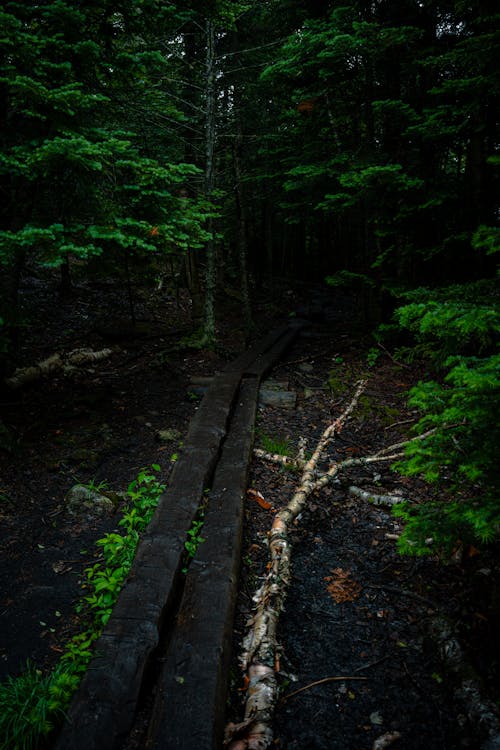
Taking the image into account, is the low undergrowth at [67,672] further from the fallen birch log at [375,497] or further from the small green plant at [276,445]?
the fallen birch log at [375,497]

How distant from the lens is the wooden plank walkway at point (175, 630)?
A: 6.85ft

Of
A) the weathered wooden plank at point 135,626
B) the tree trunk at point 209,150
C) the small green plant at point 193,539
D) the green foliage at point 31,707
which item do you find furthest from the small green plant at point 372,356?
the green foliage at point 31,707

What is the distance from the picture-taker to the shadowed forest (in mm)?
2383

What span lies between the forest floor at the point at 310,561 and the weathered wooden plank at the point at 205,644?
288 millimetres

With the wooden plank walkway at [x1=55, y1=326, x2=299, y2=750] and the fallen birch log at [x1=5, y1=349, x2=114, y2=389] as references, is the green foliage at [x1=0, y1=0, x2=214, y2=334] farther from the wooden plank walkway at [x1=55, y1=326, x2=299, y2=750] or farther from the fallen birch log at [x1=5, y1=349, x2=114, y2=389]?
the wooden plank walkway at [x1=55, y1=326, x2=299, y2=750]

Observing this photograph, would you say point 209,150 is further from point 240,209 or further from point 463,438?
point 463,438

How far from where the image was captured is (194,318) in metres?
12.6

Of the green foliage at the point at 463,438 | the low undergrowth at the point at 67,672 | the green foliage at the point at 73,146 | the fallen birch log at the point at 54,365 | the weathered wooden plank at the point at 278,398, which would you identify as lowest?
the low undergrowth at the point at 67,672

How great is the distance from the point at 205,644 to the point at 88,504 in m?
2.55

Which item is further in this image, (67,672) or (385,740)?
(67,672)

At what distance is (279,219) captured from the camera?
86.6 ft

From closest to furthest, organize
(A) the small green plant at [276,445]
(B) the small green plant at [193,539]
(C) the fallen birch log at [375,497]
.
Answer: (B) the small green plant at [193,539] → (C) the fallen birch log at [375,497] → (A) the small green plant at [276,445]

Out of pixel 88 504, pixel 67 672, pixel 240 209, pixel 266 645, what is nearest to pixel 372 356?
pixel 240 209

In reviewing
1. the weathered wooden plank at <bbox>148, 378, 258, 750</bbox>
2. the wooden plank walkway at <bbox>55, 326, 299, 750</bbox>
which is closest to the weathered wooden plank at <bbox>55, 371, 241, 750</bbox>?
the wooden plank walkway at <bbox>55, 326, 299, 750</bbox>
